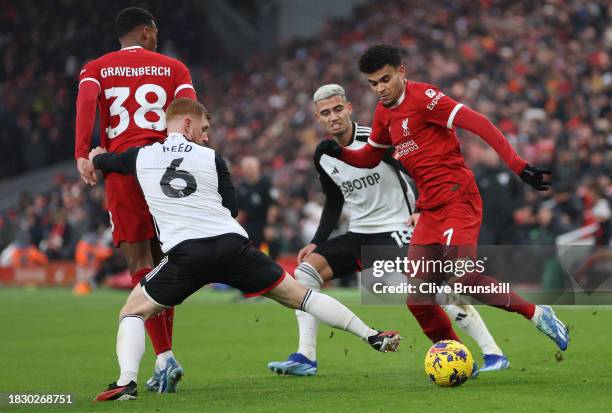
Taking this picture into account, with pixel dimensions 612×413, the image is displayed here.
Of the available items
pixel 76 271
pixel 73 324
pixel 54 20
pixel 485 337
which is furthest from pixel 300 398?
pixel 54 20

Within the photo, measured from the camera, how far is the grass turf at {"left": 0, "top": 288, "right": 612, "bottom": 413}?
6.14 meters

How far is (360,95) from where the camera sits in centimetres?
2489

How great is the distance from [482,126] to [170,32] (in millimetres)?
24176

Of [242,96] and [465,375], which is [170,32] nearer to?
[242,96]

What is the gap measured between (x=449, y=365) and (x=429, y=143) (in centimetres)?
150

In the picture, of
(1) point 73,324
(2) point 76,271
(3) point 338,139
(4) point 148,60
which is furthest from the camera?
(2) point 76,271

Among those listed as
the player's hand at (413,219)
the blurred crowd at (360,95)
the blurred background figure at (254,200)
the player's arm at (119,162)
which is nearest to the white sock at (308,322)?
the player's hand at (413,219)

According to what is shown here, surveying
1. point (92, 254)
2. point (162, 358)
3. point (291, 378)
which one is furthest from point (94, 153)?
point (92, 254)

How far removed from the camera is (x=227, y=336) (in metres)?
11.0

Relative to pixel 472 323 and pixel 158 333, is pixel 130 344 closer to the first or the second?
pixel 158 333

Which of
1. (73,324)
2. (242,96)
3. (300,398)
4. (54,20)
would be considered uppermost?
(54,20)

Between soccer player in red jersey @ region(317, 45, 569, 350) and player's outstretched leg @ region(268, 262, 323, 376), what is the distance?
1.05 metres

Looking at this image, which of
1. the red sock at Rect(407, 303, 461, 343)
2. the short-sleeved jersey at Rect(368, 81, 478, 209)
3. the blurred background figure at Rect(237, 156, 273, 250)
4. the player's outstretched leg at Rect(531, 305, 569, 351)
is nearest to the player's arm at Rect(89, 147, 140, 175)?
the short-sleeved jersey at Rect(368, 81, 478, 209)

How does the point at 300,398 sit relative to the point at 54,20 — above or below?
below
